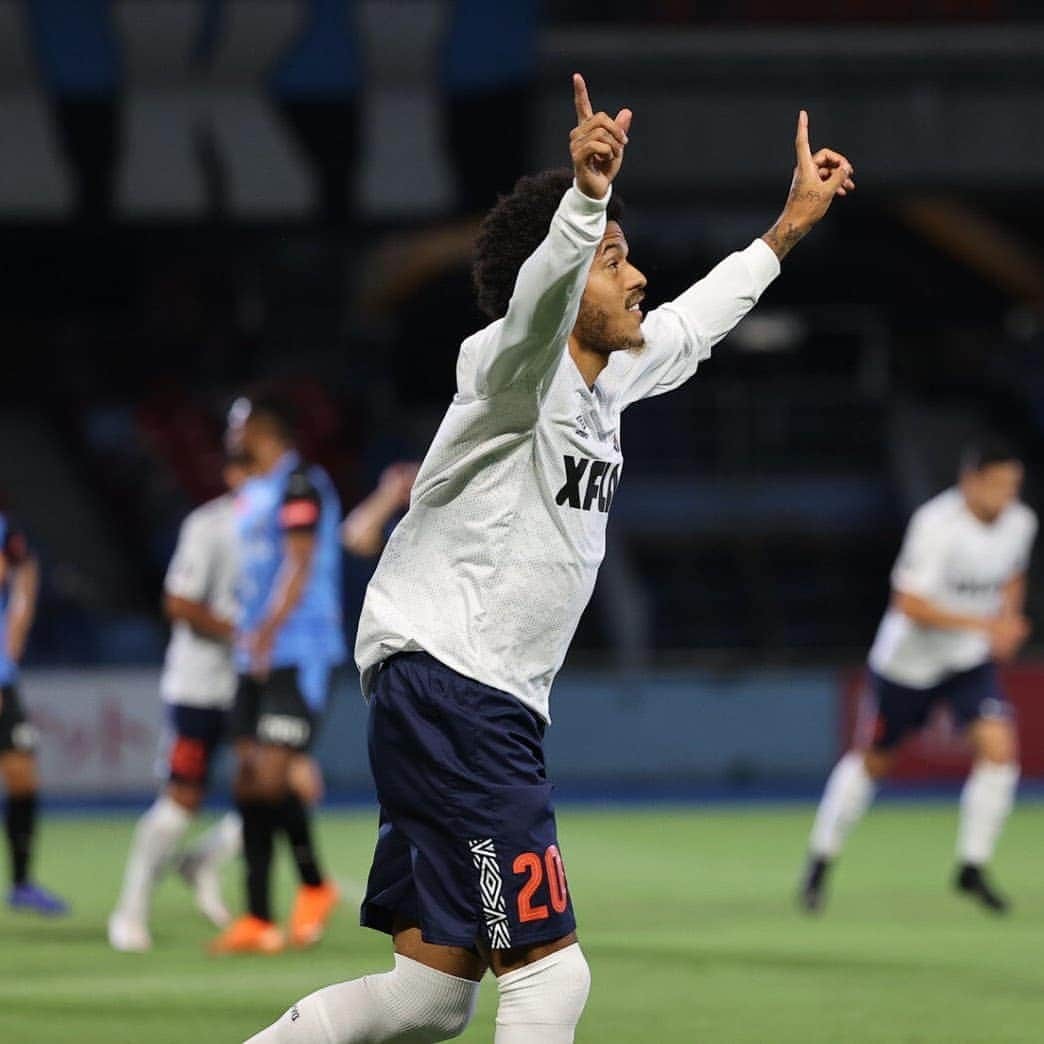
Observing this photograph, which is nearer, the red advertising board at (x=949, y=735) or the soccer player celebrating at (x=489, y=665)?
the soccer player celebrating at (x=489, y=665)

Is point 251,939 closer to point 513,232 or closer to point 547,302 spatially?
point 513,232

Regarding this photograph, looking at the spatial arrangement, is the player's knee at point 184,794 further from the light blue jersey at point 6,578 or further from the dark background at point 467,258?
the dark background at point 467,258

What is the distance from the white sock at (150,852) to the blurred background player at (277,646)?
1.22 feet

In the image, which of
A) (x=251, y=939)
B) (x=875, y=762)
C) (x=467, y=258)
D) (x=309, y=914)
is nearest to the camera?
(x=251, y=939)

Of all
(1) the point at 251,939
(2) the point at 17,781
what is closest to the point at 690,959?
(1) the point at 251,939

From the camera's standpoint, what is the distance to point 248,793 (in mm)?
9203

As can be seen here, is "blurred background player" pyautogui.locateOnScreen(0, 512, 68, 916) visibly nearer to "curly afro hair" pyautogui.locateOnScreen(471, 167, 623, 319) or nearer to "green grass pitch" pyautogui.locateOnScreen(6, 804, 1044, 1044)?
"green grass pitch" pyautogui.locateOnScreen(6, 804, 1044, 1044)

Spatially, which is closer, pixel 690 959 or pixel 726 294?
pixel 726 294

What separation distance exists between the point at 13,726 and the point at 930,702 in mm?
4316

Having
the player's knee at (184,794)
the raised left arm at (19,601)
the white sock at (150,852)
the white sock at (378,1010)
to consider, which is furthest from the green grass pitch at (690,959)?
the white sock at (378,1010)

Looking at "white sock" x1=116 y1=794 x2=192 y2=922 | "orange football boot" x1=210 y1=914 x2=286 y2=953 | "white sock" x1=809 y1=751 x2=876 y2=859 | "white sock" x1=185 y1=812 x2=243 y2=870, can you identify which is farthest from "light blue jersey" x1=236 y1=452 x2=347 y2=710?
"white sock" x1=809 y1=751 x2=876 y2=859

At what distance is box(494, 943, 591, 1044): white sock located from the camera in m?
4.46

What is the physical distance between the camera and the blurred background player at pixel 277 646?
9.18 m

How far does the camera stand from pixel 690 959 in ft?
29.9
